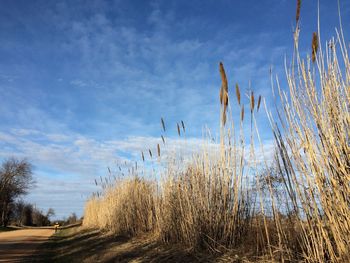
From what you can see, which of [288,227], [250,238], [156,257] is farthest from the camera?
[156,257]

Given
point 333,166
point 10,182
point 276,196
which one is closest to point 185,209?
point 276,196

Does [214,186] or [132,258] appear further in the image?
[132,258]

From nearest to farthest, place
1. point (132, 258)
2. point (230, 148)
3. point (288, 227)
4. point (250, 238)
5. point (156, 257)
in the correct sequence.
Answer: point (288, 227)
point (250, 238)
point (230, 148)
point (156, 257)
point (132, 258)

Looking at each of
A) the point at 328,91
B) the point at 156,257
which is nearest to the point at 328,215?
the point at 328,91

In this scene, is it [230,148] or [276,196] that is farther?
[230,148]

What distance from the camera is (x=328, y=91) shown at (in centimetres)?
216

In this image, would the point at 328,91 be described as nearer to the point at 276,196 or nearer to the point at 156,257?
the point at 276,196

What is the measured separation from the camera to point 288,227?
2971 millimetres

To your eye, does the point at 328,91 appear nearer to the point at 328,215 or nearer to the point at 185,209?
the point at 328,215

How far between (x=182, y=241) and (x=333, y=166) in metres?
3.47

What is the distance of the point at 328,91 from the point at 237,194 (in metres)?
2.13

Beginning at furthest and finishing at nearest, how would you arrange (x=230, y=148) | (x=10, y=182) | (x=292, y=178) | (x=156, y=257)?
1. (x=10, y=182)
2. (x=156, y=257)
3. (x=230, y=148)
4. (x=292, y=178)

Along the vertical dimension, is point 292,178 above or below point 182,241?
above

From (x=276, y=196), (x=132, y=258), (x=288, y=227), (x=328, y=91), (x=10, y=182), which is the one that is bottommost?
(x=132, y=258)
